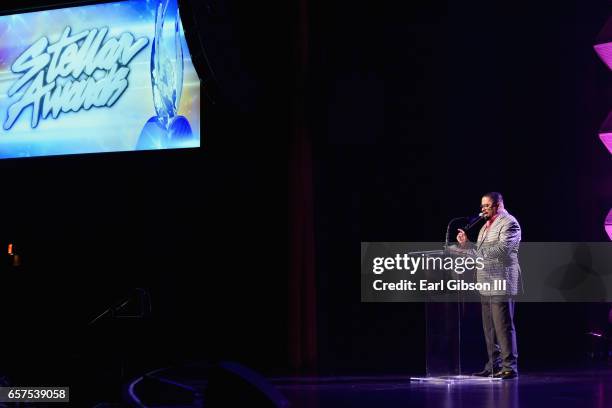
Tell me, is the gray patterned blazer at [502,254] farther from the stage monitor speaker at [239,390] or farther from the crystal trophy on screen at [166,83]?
the stage monitor speaker at [239,390]

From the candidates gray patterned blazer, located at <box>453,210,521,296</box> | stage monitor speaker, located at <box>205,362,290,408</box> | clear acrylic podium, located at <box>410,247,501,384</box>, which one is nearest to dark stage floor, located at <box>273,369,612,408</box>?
clear acrylic podium, located at <box>410,247,501,384</box>

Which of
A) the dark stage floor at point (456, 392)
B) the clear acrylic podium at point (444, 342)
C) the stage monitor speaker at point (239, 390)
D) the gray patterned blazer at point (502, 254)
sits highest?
the gray patterned blazer at point (502, 254)

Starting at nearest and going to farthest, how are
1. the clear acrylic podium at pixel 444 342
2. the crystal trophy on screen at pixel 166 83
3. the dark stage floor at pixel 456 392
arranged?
the dark stage floor at pixel 456 392 < the clear acrylic podium at pixel 444 342 < the crystal trophy on screen at pixel 166 83

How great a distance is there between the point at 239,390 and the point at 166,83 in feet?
17.7

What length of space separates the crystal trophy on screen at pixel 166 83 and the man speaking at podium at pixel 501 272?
9.39 ft

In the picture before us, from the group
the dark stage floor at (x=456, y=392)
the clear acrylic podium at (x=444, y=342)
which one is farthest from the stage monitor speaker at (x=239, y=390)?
the clear acrylic podium at (x=444, y=342)

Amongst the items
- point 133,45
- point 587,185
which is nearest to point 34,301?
point 133,45

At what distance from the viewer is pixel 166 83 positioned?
7.28m

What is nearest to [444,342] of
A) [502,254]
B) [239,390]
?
[502,254]

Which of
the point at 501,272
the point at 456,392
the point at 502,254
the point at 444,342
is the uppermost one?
the point at 502,254

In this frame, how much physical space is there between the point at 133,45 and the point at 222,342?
9.36ft

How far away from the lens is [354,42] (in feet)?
23.9

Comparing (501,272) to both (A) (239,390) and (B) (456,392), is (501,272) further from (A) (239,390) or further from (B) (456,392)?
(A) (239,390)

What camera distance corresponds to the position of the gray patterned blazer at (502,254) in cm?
579
